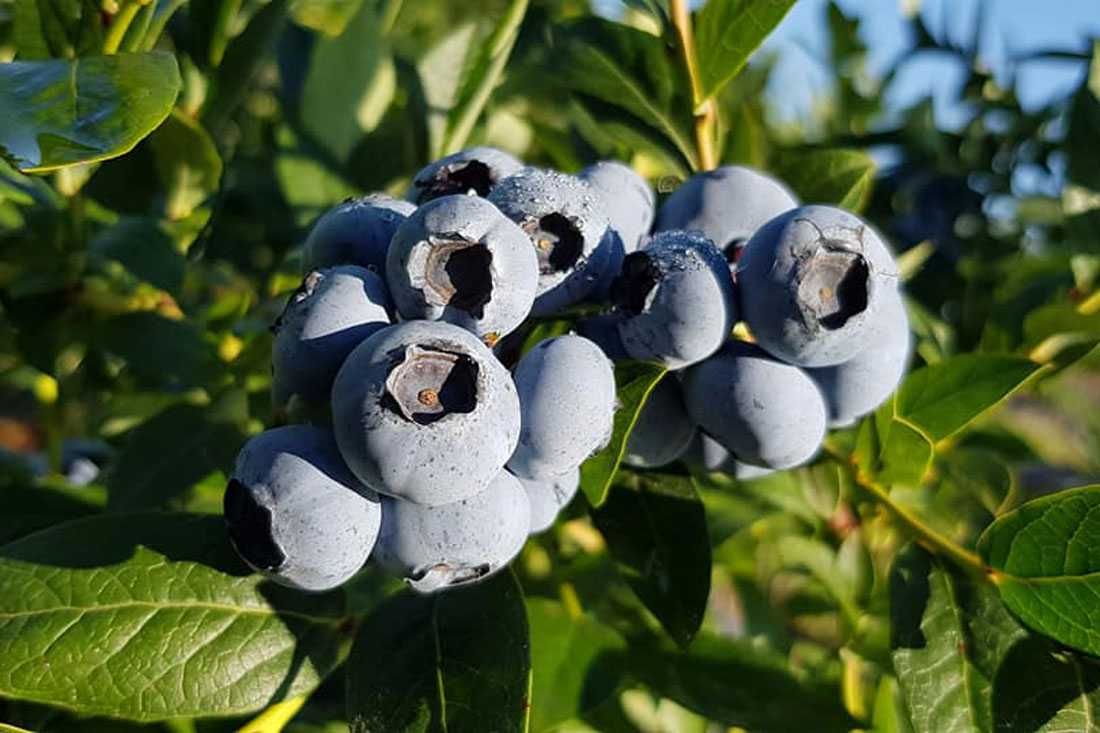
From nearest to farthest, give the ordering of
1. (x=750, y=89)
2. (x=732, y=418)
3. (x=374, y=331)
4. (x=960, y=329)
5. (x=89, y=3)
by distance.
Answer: (x=374, y=331) < (x=732, y=418) < (x=89, y=3) < (x=960, y=329) < (x=750, y=89)

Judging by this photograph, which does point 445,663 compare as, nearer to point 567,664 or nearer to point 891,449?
point 567,664

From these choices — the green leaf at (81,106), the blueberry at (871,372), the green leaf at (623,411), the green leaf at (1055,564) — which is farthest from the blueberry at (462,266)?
the green leaf at (1055,564)

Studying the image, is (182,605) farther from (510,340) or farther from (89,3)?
(89,3)

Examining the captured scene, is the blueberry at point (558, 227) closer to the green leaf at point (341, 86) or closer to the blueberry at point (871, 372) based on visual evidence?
the blueberry at point (871, 372)

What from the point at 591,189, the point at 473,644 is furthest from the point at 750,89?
the point at 473,644

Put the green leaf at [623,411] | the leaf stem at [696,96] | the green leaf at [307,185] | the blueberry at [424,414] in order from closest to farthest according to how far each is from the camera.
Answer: the blueberry at [424,414]
the green leaf at [623,411]
the leaf stem at [696,96]
the green leaf at [307,185]
